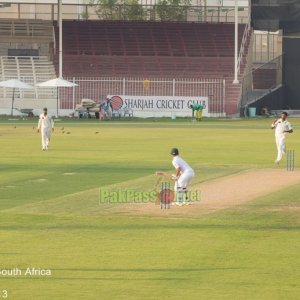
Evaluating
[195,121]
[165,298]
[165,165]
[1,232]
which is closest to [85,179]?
[165,165]

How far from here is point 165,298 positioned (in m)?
15.0

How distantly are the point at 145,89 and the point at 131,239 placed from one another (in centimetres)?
5693

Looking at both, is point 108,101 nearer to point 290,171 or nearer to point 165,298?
point 290,171

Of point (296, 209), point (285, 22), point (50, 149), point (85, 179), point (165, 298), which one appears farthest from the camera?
point (285, 22)

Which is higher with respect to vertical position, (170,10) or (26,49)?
(170,10)

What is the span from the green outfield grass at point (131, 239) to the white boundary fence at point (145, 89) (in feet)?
120

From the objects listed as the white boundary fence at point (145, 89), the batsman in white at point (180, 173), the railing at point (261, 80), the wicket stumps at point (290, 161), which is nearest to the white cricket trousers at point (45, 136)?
the wicket stumps at point (290, 161)

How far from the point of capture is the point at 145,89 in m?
76.9

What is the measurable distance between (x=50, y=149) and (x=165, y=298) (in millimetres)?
30334

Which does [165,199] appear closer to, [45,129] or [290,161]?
[290,161]

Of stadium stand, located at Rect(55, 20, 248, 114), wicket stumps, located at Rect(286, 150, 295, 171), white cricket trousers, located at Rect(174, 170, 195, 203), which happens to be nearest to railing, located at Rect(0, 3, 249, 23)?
stadium stand, located at Rect(55, 20, 248, 114)

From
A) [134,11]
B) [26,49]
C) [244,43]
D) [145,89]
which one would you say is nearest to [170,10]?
[134,11]

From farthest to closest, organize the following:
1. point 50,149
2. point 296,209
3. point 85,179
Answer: point 50,149
point 85,179
point 296,209

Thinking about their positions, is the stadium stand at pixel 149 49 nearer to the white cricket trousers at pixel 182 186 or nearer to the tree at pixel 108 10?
the tree at pixel 108 10
